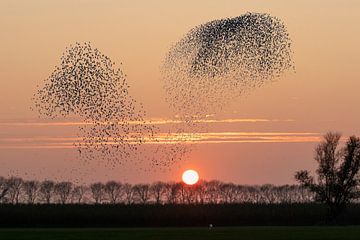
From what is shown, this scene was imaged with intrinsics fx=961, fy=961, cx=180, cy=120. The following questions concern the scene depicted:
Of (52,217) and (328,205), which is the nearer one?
(52,217)

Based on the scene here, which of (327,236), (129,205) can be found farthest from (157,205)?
(327,236)

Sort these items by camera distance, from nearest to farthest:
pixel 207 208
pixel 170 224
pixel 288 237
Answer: pixel 288 237 → pixel 170 224 → pixel 207 208

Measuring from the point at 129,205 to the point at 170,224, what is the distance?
15247 mm

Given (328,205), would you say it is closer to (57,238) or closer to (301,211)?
(301,211)

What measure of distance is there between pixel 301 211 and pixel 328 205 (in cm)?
409

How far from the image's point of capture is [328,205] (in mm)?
135750

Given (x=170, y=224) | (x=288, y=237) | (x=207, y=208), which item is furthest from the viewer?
(x=207, y=208)

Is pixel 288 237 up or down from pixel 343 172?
down

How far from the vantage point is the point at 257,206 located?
13875 cm

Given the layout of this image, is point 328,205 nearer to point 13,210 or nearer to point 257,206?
point 257,206

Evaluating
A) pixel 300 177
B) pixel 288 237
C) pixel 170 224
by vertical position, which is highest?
pixel 300 177

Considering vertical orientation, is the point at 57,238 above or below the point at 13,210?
below

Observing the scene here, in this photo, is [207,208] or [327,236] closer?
[327,236]

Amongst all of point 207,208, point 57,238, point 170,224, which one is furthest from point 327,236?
point 207,208
